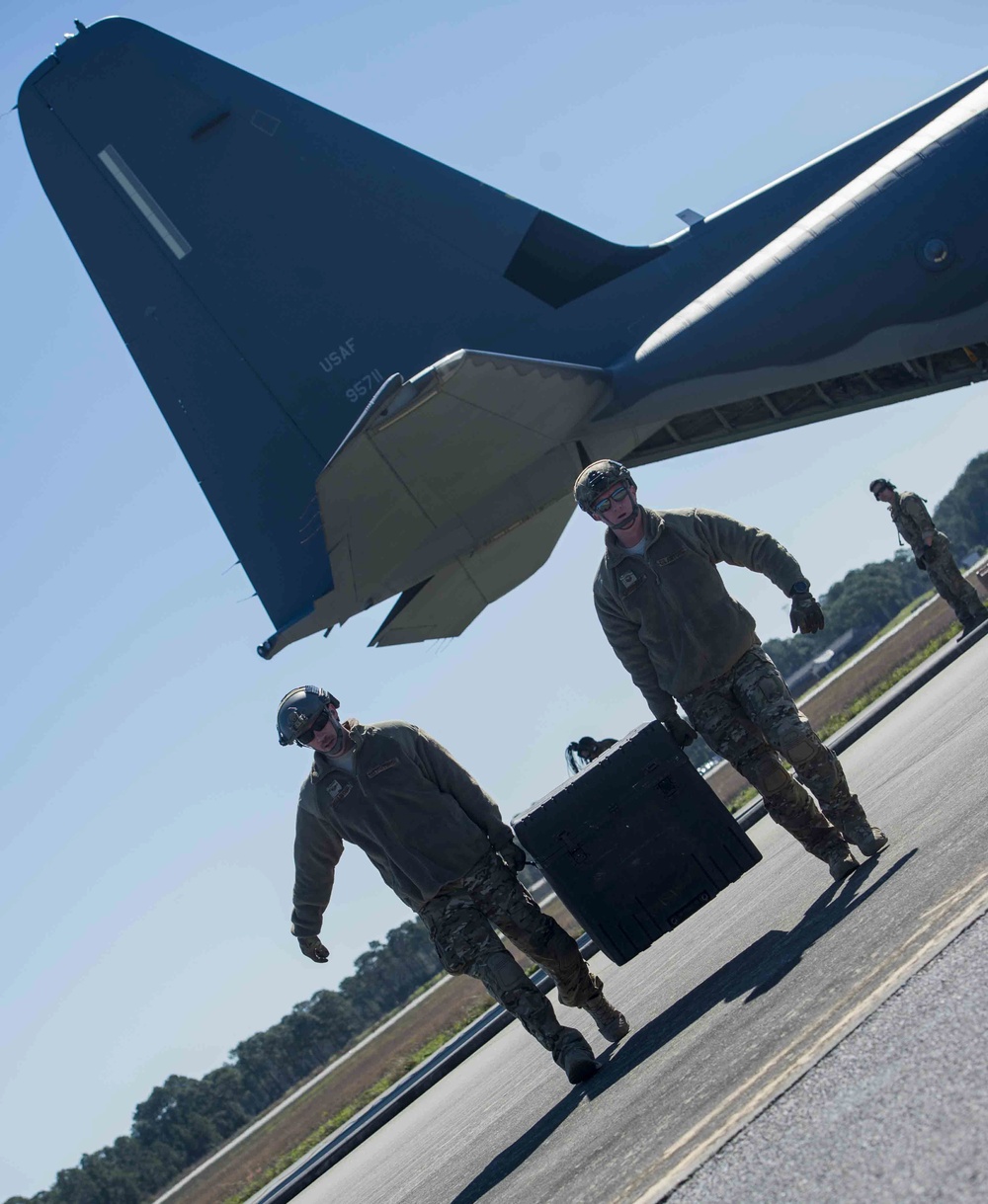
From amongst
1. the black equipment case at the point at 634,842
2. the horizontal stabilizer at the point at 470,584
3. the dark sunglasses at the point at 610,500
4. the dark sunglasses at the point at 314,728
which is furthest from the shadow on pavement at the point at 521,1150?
the horizontal stabilizer at the point at 470,584

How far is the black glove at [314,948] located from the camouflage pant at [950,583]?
10493 millimetres

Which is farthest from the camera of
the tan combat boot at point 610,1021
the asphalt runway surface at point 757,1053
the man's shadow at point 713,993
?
the tan combat boot at point 610,1021

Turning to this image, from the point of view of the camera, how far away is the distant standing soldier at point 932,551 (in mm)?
15297

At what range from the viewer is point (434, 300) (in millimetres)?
14922


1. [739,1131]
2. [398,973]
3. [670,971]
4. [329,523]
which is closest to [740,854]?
[670,971]

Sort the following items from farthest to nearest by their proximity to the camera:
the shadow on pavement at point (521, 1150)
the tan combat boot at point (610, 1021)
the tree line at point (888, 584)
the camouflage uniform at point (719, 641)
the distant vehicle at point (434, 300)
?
the tree line at point (888, 584) < the distant vehicle at point (434, 300) < the camouflage uniform at point (719, 641) < the tan combat boot at point (610, 1021) < the shadow on pavement at point (521, 1150)

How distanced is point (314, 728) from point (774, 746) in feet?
7.51

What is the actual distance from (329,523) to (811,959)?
25.7 feet

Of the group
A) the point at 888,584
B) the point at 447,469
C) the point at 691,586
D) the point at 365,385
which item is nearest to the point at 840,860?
the point at 691,586

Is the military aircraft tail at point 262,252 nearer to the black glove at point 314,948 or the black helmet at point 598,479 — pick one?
the black glove at point 314,948

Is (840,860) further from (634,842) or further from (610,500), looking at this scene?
(610,500)

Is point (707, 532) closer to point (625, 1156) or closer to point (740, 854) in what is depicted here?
point (740, 854)

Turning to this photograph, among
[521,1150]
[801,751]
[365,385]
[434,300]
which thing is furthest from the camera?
[434,300]

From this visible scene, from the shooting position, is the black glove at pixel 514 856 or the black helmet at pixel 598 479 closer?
the black helmet at pixel 598 479
